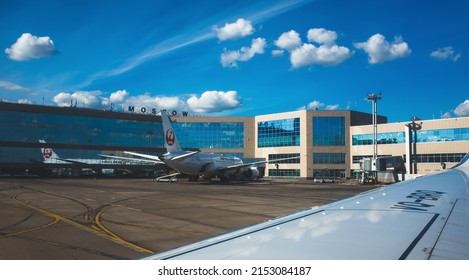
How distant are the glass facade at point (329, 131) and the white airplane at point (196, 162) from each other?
32.7 m

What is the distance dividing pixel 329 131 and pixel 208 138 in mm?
32102

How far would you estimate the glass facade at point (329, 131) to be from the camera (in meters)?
87.2

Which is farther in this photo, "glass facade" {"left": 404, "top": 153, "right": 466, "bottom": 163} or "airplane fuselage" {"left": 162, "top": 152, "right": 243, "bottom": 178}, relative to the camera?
"glass facade" {"left": 404, "top": 153, "right": 466, "bottom": 163}

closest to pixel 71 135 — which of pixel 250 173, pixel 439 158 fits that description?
pixel 250 173

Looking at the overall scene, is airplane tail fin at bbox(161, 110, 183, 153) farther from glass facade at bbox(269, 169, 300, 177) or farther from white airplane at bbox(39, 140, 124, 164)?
white airplane at bbox(39, 140, 124, 164)

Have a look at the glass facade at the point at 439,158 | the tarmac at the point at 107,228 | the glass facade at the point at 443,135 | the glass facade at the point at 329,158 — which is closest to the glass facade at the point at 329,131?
the glass facade at the point at 329,158

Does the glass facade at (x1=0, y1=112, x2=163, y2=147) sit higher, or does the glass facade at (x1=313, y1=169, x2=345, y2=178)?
the glass facade at (x1=0, y1=112, x2=163, y2=147)

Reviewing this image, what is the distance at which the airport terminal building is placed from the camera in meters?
86.5

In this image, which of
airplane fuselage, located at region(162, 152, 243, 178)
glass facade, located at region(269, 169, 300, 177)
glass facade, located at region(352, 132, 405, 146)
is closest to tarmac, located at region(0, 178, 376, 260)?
airplane fuselage, located at region(162, 152, 243, 178)

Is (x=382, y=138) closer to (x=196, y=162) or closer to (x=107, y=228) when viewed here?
(x=196, y=162)

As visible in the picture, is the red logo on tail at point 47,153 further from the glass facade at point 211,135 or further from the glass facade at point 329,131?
the glass facade at point 329,131

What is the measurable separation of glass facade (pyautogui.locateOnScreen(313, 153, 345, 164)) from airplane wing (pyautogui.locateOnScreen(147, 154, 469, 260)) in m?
83.7

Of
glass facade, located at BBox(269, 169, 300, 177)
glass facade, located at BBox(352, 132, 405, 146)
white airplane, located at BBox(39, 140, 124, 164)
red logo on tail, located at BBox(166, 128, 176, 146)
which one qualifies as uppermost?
glass facade, located at BBox(352, 132, 405, 146)

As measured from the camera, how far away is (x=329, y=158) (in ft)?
286
